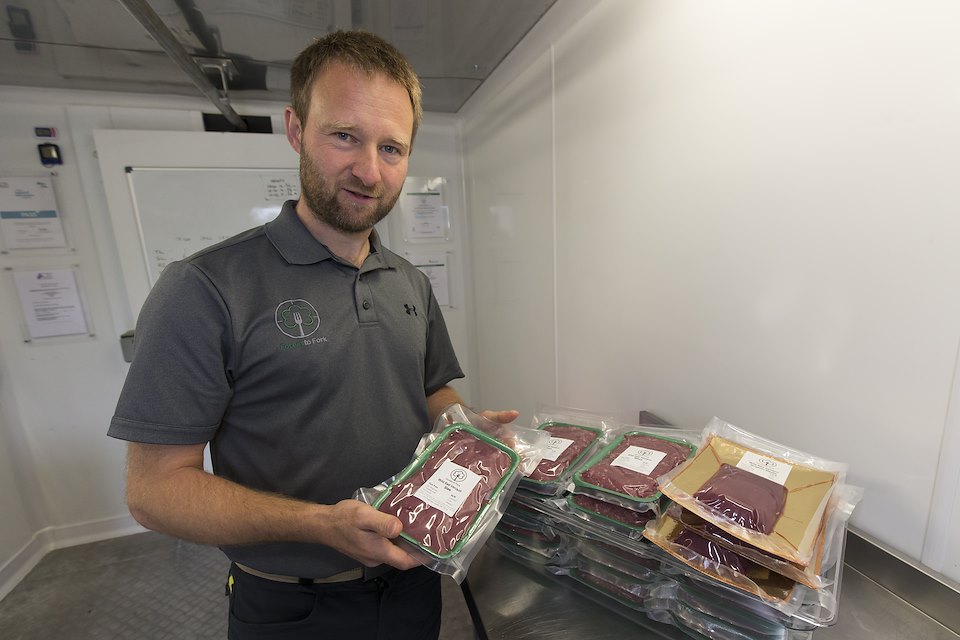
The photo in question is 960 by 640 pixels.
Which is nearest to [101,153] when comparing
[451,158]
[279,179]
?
[279,179]

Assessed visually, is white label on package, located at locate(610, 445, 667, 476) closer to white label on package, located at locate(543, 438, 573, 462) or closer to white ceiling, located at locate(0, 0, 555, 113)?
white label on package, located at locate(543, 438, 573, 462)

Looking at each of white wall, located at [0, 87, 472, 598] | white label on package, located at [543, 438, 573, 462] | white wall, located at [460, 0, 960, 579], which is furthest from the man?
white wall, located at [0, 87, 472, 598]

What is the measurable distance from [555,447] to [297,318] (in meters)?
0.61

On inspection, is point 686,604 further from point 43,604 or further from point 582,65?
point 43,604

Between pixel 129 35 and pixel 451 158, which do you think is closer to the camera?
pixel 129 35

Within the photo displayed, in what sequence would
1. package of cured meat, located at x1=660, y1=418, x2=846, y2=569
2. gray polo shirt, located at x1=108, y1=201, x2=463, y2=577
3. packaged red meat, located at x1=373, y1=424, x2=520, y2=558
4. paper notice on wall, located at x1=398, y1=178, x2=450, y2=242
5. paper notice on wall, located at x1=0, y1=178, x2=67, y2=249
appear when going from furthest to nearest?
1. paper notice on wall, located at x1=398, y1=178, x2=450, y2=242
2. paper notice on wall, located at x1=0, y1=178, x2=67, y2=249
3. gray polo shirt, located at x1=108, y1=201, x2=463, y2=577
4. packaged red meat, located at x1=373, y1=424, x2=520, y2=558
5. package of cured meat, located at x1=660, y1=418, x2=846, y2=569

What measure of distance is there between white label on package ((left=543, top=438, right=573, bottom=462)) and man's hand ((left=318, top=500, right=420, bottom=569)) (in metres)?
0.32

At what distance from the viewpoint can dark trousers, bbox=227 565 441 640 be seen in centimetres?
92

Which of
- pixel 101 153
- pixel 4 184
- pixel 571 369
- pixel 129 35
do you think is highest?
pixel 129 35

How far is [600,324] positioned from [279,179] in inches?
73.8

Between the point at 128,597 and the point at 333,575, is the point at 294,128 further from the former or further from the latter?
the point at 128,597

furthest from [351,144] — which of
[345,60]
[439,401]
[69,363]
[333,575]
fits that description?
[69,363]

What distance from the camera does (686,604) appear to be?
0.65 metres

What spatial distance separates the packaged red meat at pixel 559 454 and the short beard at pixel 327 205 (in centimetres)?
62
